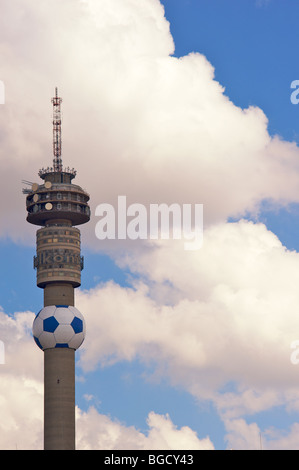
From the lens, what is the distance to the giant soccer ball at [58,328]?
195750 mm

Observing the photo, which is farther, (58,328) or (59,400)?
(58,328)

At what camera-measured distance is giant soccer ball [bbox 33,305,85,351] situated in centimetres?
19575

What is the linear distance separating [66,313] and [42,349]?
7.89m

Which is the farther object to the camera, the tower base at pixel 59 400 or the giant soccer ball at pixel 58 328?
the giant soccer ball at pixel 58 328

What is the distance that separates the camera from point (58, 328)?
195625 millimetres

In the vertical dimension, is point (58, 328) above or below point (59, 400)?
above

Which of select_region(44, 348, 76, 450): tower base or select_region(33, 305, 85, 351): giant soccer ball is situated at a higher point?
select_region(33, 305, 85, 351): giant soccer ball

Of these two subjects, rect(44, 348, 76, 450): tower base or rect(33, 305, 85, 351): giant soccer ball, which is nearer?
rect(44, 348, 76, 450): tower base

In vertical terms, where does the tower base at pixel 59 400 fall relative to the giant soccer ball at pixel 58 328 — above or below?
below
